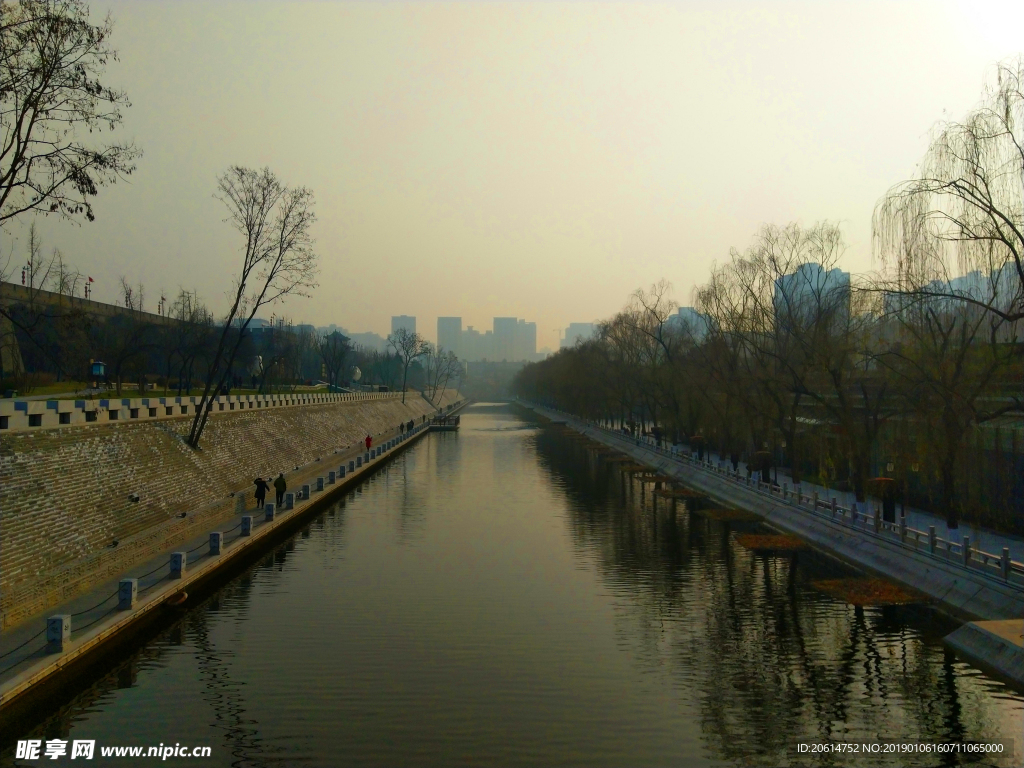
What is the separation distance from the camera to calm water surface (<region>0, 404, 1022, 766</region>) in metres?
11.7

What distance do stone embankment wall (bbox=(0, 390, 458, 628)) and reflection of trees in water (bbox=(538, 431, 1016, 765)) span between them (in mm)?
11546

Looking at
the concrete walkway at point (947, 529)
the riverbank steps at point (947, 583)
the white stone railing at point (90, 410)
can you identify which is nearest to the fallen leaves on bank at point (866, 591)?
the riverbank steps at point (947, 583)

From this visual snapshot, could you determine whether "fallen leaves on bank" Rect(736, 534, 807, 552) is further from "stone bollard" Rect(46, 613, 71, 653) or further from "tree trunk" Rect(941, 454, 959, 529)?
"stone bollard" Rect(46, 613, 71, 653)

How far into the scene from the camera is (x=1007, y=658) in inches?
564

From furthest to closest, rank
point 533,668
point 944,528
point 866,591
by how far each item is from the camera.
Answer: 1. point 944,528
2. point 866,591
3. point 533,668

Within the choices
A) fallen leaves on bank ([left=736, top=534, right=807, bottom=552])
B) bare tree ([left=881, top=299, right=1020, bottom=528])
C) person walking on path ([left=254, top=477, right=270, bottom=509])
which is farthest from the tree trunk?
person walking on path ([left=254, top=477, right=270, bottom=509])

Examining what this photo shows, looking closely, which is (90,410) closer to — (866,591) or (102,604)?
(102,604)

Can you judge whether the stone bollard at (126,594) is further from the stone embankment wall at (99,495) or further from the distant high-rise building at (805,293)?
the distant high-rise building at (805,293)

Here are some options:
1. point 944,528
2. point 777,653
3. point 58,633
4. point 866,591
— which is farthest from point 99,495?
point 944,528

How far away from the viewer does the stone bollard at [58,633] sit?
13312mm

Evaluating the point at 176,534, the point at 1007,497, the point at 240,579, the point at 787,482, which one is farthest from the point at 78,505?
the point at 787,482

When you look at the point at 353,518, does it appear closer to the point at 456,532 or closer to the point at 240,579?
the point at 456,532

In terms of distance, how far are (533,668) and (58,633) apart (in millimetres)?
8007

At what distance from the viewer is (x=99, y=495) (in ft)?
70.2
